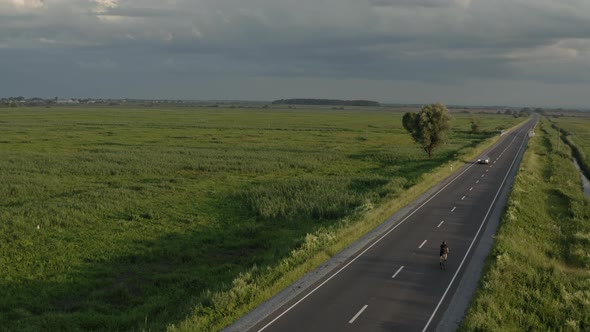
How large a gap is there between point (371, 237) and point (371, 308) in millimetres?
10395

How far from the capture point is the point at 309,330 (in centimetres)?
1727

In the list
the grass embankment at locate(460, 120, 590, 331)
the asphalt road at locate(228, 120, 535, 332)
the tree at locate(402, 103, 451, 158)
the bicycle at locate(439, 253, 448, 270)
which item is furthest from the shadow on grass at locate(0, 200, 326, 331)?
the tree at locate(402, 103, 451, 158)

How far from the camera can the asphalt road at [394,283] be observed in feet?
59.1

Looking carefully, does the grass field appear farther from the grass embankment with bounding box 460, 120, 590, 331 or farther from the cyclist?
the grass embankment with bounding box 460, 120, 590, 331

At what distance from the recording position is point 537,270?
968 inches

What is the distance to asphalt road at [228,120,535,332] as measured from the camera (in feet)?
59.1

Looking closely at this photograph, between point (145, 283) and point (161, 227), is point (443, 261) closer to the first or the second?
point (145, 283)

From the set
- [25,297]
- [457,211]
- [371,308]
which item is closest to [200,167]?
[457,211]

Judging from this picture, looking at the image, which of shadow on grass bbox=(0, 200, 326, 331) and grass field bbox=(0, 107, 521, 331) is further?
grass field bbox=(0, 107, 521, 331)

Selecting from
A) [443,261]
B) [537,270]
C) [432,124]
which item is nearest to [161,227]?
[443,261]

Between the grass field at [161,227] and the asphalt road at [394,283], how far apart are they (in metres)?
2.03

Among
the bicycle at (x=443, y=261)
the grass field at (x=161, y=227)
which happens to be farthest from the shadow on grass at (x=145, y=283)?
the bicycle at (x=443, y=261)

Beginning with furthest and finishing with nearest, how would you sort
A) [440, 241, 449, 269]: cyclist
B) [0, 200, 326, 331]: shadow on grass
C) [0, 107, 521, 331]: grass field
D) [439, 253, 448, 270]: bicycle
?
1. [439, 253, 448, 270]: bicycle
2. [440, 241, 449, 269]: cyclist
3. [0, 107, 521, 331]: grass field
4. [0, 200, 326, 331]: shadow on grass

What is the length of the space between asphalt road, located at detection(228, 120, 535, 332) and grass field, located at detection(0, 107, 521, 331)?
203cm
